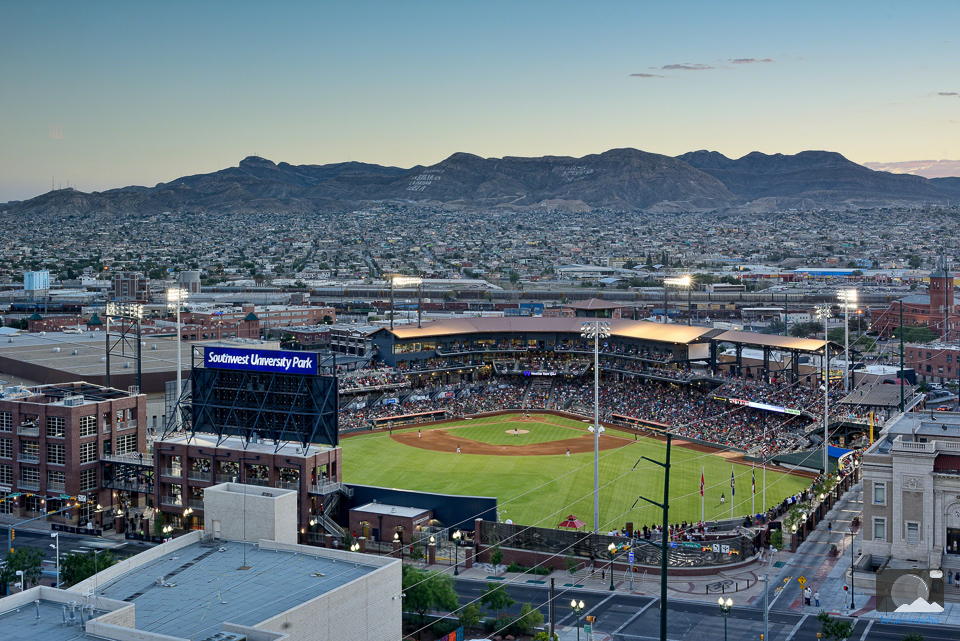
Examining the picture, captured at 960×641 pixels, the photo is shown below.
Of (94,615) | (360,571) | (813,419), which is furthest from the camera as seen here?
(813,419)

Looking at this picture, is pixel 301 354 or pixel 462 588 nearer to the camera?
pixel 462 588

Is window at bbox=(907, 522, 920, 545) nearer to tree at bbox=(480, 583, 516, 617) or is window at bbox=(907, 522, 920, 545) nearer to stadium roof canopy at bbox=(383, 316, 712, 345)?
tree at bbox=(480, 583, 516, 617)

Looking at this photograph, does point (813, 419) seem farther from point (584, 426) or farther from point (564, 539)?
point (564, 539)

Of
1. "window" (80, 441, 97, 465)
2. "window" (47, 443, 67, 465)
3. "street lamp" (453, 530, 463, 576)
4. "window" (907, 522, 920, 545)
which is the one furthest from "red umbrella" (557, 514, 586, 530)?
"window" (47, 443, 67, 465)

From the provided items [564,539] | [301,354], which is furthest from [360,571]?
[301,354]

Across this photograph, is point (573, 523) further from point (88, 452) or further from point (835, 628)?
point (88, 452)

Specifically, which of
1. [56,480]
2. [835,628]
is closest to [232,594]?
[835,628]
